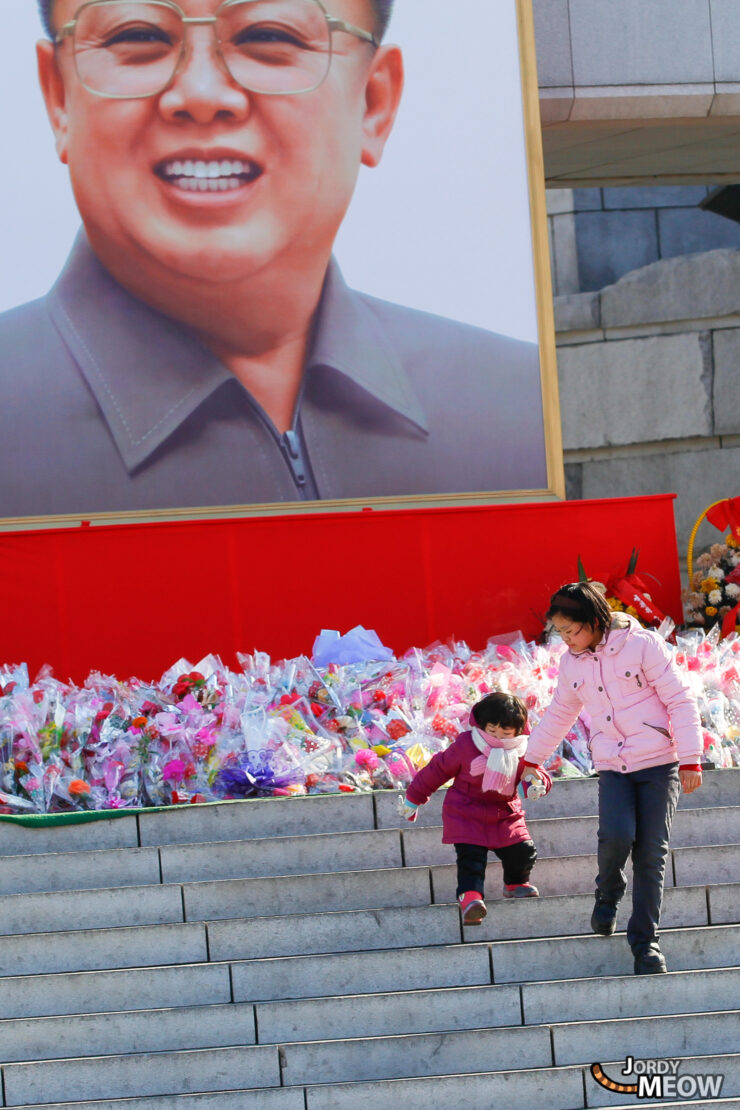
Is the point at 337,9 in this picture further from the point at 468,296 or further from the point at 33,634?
the point at 33,634

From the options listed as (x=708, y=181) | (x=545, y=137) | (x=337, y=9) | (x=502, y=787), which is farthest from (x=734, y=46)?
(x=502, y=787)

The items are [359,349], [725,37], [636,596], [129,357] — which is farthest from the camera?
[725,37]

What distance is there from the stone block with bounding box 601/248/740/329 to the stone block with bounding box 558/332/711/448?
247 millimetres

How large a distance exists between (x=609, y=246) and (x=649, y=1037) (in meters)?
11.9

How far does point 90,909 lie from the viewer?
17.2ft

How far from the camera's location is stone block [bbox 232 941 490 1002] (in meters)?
4.93

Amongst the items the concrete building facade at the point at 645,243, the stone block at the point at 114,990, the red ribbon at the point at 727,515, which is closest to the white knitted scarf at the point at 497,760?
the stone block at the point at 114,990

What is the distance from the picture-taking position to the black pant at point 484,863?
202 inches

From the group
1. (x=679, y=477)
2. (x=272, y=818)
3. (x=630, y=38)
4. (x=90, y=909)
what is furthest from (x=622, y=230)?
(x=90, y=909)

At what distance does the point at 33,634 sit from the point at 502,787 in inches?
147

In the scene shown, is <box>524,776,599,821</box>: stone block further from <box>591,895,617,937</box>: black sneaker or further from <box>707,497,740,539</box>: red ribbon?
<box>707,497,740,539</box>: red ribbon

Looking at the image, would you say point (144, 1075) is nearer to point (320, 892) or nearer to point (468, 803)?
point (320, 892)

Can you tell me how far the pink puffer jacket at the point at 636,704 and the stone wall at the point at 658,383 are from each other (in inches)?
351

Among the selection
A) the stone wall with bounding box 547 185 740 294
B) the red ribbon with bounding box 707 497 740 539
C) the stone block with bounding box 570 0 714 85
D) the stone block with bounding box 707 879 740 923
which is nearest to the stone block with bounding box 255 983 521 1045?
the stone block with bounding box 707 879 740 923
